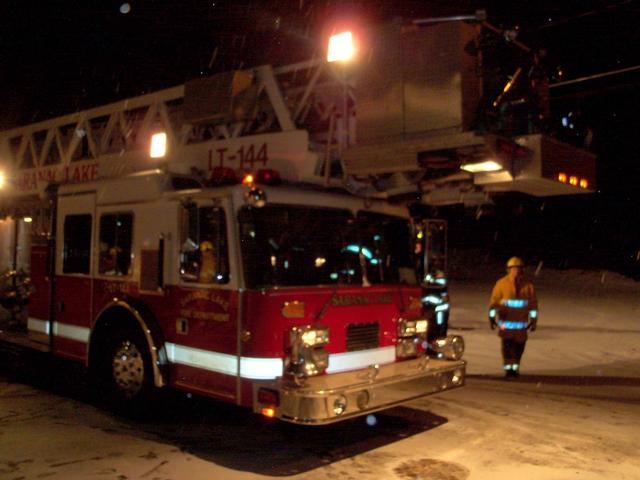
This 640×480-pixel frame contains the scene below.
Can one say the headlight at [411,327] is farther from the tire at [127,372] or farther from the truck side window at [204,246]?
the tire at [127,372]

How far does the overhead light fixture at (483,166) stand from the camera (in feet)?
18.1

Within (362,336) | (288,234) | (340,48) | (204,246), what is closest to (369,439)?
(362,336)

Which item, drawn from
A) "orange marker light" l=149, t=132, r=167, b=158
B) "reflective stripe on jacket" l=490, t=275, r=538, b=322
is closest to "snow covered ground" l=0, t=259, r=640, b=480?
"reflective stripe on jacket" l=490, t=275, r=538, b=322

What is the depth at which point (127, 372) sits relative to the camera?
20.0 ft

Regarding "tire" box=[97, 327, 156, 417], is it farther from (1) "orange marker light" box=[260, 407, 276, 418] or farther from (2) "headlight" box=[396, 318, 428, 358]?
(2) "headlight" box=[396, 318, 428, 358]

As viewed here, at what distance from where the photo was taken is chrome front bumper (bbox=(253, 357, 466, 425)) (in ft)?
14.9

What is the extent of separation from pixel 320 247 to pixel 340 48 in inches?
73.6

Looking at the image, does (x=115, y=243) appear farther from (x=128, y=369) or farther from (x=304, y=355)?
(x=304, y=355)

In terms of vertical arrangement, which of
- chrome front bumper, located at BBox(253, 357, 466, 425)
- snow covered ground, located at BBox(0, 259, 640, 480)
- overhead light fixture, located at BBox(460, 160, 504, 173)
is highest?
overhead light fixture, located at BBox(460, 160, 504, 173)

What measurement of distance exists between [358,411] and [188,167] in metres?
3.34

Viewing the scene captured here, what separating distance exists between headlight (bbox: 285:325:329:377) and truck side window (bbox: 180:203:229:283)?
0.70 m

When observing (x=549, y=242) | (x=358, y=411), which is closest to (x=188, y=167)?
(x=358, y=411)

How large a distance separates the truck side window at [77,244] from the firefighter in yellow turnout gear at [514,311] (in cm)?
488

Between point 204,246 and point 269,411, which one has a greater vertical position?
point 204,246
